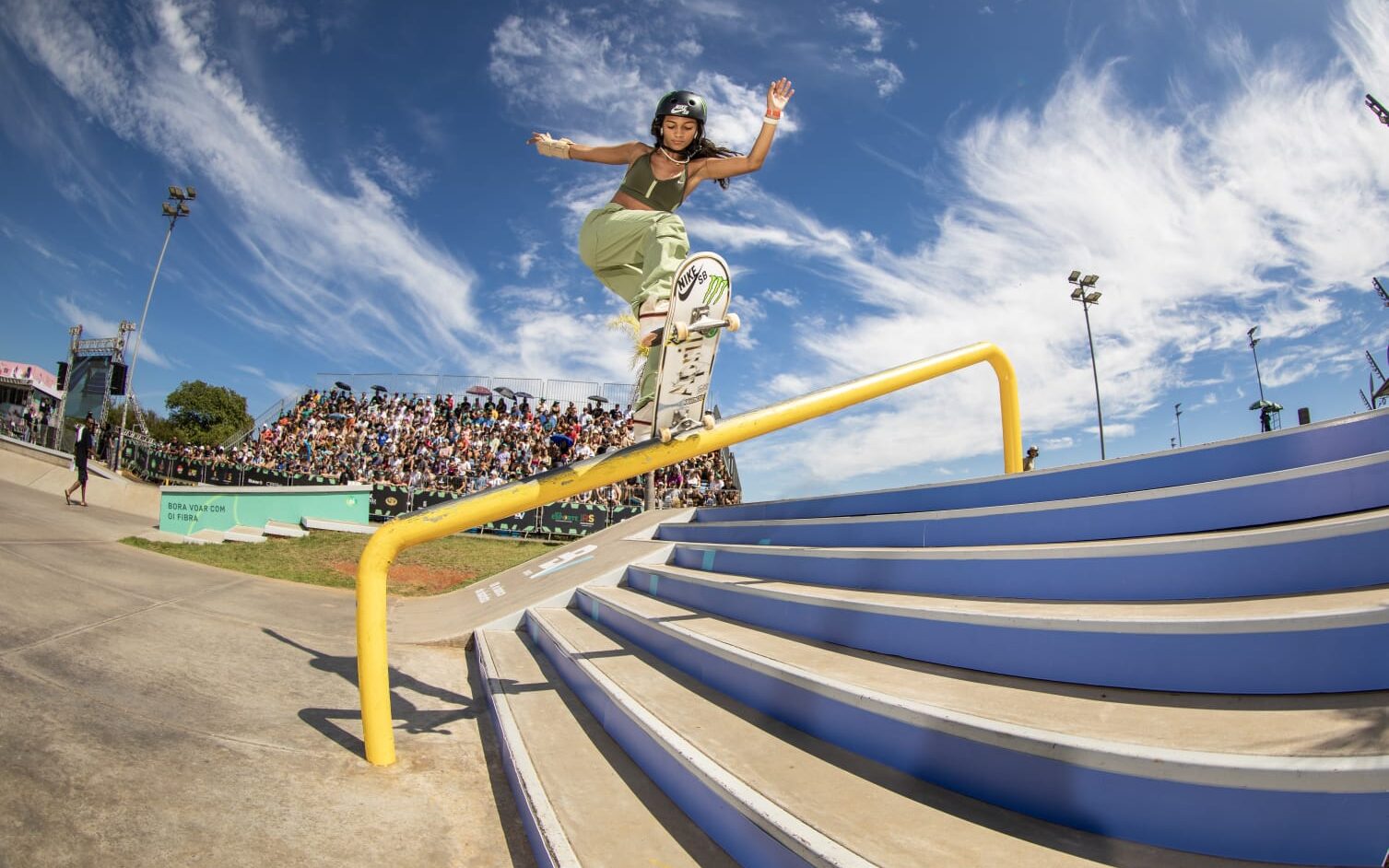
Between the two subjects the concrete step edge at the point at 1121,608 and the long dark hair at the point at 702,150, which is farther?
the long dark hair at the point at 702,150

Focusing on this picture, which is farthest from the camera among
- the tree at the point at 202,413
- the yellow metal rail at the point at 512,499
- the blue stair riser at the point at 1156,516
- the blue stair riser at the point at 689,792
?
the tree at the point at 202,413

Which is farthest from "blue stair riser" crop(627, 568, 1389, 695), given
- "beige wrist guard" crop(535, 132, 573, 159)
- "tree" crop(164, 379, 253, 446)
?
"tree" crop(164, 379, 253, 446)

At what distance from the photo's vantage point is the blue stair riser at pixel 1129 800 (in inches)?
42.8

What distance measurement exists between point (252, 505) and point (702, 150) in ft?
46.4

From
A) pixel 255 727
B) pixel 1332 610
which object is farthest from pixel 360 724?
pixel 1332 610

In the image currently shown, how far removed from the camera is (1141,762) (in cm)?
129

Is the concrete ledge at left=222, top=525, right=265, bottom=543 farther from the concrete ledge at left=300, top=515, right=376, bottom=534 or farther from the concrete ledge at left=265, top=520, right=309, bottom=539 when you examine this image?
the concrete ledge at left=300, top=515, right=376, bottom=534

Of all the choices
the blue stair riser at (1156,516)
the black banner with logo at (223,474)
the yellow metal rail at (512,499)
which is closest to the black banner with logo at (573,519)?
the black banner with logo at (223,474)

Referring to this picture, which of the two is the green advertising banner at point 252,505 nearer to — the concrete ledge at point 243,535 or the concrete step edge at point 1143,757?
the concrete ledge at point 243,535

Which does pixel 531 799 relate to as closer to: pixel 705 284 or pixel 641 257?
pixel 705 284

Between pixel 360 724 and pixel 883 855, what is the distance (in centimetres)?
294

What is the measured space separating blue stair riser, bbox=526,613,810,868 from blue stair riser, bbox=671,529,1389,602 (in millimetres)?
1430

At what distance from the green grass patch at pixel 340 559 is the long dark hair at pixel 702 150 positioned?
18.4 ft

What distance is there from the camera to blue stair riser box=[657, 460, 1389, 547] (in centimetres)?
208
